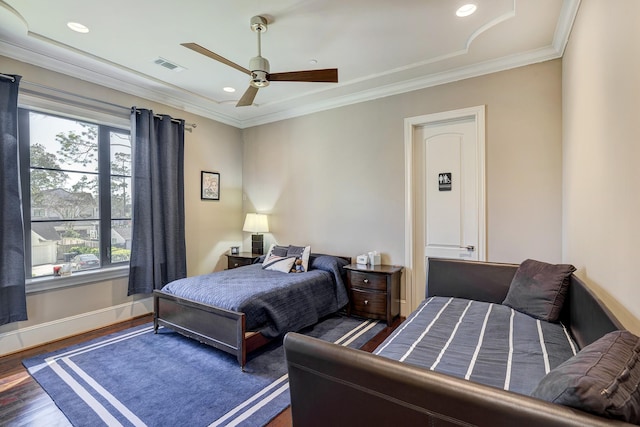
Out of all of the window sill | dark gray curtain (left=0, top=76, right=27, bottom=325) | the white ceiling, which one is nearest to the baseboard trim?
dark gray curtain (left=0, top=76, right=27, bottom=325)

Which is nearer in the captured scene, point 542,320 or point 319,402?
point 319,402

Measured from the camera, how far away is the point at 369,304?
370cm

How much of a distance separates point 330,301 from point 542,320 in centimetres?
208

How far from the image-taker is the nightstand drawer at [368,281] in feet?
11.8

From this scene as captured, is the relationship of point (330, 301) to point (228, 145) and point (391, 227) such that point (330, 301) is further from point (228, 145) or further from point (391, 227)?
point (228, 145)

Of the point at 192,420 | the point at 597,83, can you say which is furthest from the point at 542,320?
the point at 192,420

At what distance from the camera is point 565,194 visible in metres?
2.82

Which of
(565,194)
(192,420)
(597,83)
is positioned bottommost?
(192,420)

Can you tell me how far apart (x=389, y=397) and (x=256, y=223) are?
4046mm

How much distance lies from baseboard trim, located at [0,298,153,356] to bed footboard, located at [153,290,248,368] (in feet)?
2.61

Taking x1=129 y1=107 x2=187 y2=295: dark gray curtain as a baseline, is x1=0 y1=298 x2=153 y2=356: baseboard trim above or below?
below

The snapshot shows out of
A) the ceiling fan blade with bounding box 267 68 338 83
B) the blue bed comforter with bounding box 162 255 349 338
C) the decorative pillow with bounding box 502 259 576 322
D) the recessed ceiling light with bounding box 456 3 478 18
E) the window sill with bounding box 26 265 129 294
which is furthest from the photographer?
the window sill with bounding box 26 265 129 294

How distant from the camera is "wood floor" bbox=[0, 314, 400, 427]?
198 cm

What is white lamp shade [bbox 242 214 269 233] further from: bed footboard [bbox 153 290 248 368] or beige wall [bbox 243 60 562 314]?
bed footboard [bbox 153 290 248 368]
